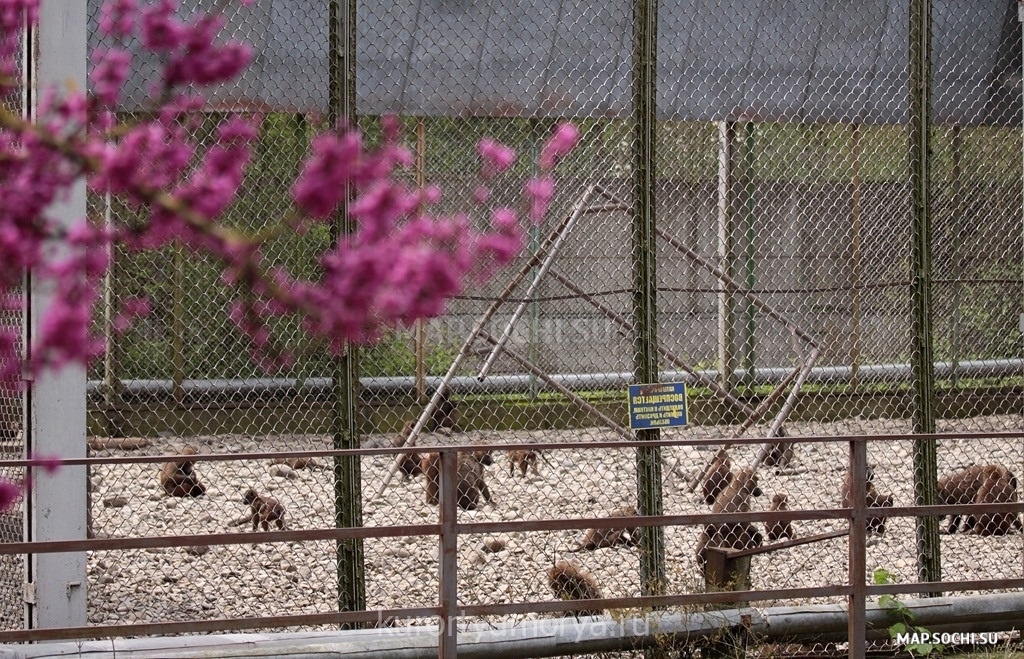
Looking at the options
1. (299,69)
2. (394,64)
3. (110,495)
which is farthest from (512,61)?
(110,495)

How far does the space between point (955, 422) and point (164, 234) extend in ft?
24.5

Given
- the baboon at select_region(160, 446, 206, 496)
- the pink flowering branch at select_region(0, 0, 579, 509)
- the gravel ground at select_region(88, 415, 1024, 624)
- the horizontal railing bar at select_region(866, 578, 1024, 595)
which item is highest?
the pink flowering branch at select_region(0, 0, 579, 509)

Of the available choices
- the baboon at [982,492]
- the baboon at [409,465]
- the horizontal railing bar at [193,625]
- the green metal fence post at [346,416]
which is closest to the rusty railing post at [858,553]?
the horizontal railing bar at [193,625]

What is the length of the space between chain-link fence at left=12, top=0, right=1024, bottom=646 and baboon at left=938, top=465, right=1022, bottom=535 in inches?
1.4

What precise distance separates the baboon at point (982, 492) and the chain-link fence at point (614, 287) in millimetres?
35

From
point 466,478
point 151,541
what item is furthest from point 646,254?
point 151,541

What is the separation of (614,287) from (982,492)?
8.43 feet

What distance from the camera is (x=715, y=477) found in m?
7.25

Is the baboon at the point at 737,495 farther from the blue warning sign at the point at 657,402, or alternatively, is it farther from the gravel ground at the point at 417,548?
the blue warning sign at the point at 657,402

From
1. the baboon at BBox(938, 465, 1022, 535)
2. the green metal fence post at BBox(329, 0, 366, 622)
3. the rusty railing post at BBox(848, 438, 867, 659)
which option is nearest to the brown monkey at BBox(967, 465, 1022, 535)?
the baboon at BBox(938, 465, 1022, 535)

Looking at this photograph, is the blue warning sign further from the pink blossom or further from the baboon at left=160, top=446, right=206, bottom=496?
the pink blossom

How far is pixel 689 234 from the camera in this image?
6.97 metres

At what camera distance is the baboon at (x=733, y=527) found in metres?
6.39

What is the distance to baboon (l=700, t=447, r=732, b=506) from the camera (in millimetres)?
7057
